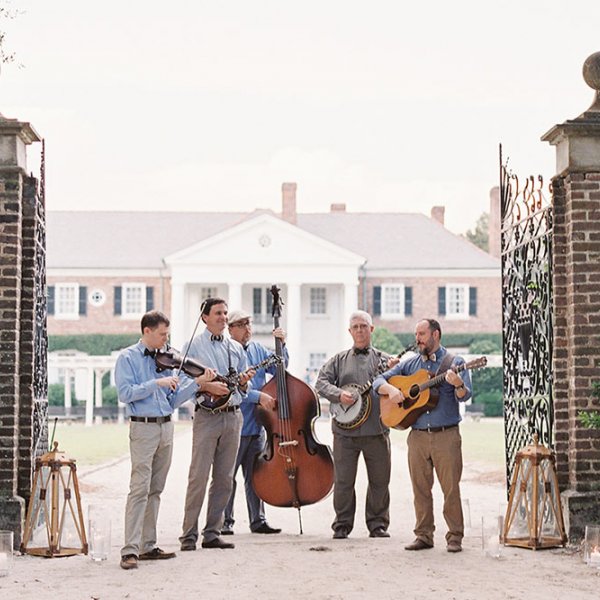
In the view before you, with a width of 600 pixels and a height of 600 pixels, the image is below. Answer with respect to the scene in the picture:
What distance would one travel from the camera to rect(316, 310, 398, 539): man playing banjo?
8797 millimetres

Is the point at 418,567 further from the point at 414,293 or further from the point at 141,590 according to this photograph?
the point at 414,293

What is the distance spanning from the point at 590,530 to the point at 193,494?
2.65 metres

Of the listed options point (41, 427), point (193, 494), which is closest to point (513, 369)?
point (193, 494)

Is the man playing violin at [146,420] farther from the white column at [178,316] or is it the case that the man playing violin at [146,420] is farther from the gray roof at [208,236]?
the gray roof at [208,236]

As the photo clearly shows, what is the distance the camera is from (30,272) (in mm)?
8562

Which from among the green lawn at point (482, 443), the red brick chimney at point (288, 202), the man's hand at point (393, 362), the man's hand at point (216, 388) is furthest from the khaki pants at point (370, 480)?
the red brick chimney at point (288, 202)

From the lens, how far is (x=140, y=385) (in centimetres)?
737

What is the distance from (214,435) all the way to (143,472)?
33.5 inches

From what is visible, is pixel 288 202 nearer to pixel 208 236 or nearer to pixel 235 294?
pixel 208 236

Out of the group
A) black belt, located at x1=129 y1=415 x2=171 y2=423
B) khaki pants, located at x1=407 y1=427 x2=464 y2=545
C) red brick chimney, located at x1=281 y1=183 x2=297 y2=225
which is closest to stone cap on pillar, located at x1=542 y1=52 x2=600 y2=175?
khaki pants, located at x1=407 y1=427 x2=464 y2=545

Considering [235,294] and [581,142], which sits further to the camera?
[235,294]

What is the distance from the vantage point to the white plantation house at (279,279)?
4712cm

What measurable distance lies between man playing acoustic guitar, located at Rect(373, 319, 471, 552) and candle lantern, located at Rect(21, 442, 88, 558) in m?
2.20

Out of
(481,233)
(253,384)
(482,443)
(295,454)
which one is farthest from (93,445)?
(481,233)
